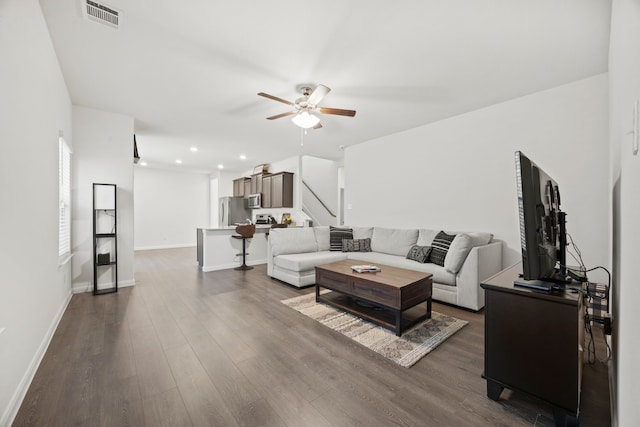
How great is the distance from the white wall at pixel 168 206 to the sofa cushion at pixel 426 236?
801 centimetres

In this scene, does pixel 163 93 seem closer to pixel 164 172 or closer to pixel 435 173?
pixel 435 173

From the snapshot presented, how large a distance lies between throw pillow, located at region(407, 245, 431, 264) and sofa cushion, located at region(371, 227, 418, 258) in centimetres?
30

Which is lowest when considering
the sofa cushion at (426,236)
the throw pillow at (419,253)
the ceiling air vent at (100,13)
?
the throw pillow at (419,253)

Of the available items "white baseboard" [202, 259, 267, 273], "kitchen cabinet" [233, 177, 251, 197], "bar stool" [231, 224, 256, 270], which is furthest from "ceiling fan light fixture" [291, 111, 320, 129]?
"kitchen cabinet" [233, 177, 251, 197]

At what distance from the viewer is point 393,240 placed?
4586 millimetres

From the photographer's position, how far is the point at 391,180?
5.12m

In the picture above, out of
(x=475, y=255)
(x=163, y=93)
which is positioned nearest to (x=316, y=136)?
(x=163, y=93)

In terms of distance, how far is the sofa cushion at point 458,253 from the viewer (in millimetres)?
3225

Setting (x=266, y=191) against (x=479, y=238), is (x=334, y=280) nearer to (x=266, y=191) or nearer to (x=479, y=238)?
(x=479, y=238)

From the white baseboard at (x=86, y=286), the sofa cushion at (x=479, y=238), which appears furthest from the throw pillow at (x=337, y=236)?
the white baseboard at (x=86, y=286)

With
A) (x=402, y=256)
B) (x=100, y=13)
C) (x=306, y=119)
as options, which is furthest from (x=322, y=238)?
(x=100, y=13)

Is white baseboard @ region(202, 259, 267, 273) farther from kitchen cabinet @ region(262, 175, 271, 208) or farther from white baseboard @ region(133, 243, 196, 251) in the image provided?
white baseboard @ region(133, 243, 196, 251)

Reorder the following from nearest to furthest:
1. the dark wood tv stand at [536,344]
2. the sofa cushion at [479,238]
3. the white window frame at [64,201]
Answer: the dark wood tv stand at [536,344], the white window frame at [64,201], the sofa cushion at [479,238]

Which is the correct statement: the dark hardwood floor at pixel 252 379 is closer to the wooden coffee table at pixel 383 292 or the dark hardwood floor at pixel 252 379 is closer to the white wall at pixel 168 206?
the wooden coffee table at pixel 383 292
